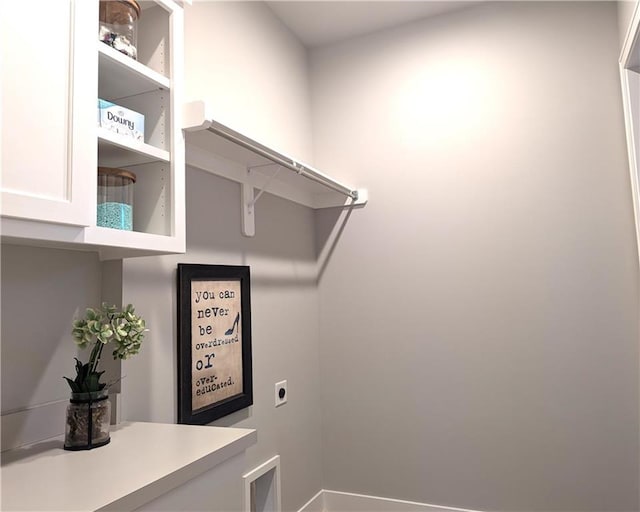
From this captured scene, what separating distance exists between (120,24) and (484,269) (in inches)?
69.5

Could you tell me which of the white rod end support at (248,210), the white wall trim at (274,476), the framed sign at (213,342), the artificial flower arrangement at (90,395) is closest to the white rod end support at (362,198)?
the white rod end support at (248,210)

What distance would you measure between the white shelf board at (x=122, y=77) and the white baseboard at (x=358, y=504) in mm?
1916

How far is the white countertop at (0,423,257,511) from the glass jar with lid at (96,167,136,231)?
1.65 feet

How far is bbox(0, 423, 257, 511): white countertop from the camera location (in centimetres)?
80

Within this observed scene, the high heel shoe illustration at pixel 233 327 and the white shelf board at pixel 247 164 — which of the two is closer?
the white shelf board at pixel 247 164

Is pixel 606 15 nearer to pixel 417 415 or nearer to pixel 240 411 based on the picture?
pixel 417 415

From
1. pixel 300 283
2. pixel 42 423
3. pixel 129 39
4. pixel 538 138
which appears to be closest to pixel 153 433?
pixel 42 423

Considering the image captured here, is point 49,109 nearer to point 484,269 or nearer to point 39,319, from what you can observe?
point 39,319

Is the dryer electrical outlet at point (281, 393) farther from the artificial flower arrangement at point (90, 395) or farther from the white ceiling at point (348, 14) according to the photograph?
the white ceiling at point (348, 14)

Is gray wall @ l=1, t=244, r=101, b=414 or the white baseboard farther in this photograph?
the white baseboard

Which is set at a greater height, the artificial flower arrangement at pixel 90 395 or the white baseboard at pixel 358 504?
the artificial flower arrangement at pixel 90 395

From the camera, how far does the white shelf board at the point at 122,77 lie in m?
1.11

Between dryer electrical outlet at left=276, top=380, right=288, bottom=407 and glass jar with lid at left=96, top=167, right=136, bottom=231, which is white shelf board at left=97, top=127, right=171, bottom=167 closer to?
glass jar with lid at left=96, top=167, right=136, bottom=231

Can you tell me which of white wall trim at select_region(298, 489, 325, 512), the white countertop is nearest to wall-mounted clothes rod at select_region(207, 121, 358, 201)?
the white countertop
